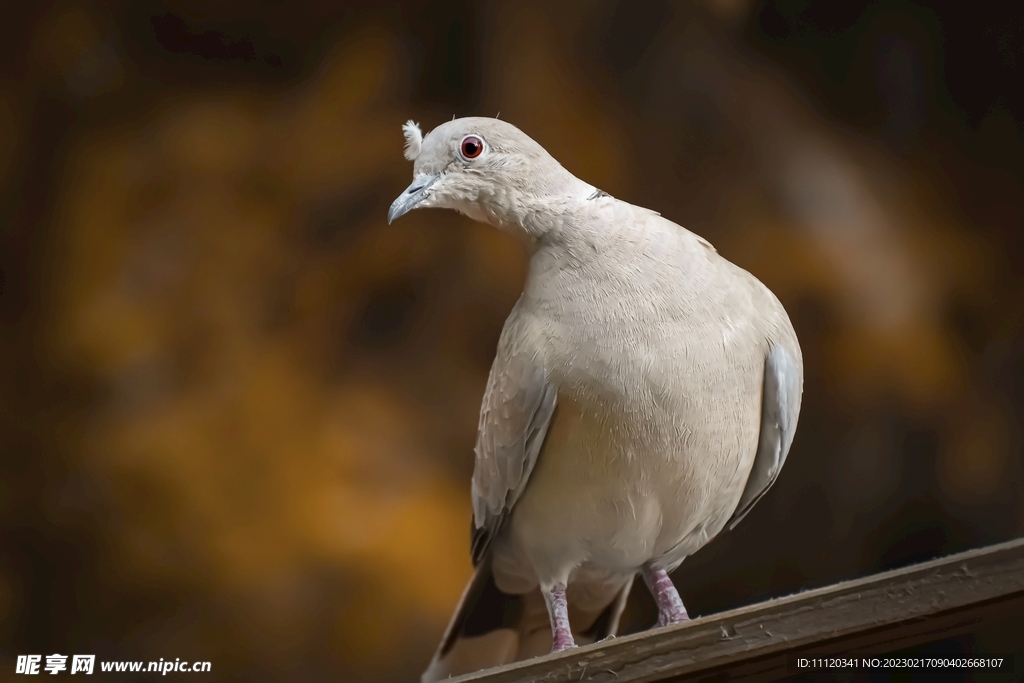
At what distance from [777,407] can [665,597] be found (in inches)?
14.2

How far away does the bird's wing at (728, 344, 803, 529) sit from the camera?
1.26 meters

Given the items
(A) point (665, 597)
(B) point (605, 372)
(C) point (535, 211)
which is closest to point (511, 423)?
(B) point (605, 372)

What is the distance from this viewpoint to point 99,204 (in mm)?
1884

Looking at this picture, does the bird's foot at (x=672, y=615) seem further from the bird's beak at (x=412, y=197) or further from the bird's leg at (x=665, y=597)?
the bird's beak at (x=412, y=197)

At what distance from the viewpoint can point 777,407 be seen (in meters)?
1.28

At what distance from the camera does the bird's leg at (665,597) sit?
1364mm

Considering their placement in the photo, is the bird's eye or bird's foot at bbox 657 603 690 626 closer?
the bird's eye

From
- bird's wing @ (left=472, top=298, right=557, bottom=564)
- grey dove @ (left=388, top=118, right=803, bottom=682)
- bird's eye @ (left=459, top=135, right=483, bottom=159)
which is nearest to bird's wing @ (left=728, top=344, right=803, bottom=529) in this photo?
grey dove @ (left=388, top=118, right=803, bottom=682)

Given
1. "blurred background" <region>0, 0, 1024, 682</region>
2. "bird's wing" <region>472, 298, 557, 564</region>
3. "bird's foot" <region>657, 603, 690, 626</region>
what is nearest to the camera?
"bird's wing" <region>472, 298, 557, 564</region>

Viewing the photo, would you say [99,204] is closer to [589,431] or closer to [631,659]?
[589,431]

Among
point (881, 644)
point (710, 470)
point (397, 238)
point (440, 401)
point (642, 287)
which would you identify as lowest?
point (881, 644)

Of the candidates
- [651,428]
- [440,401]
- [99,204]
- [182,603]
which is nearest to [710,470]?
[651,428]

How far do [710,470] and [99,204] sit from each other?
1455mm

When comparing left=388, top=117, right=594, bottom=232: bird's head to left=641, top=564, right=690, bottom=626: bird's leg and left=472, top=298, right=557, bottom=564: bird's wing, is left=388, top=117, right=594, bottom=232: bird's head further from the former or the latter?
left=641, top=564, right=690, bottom=626: bird's leg
